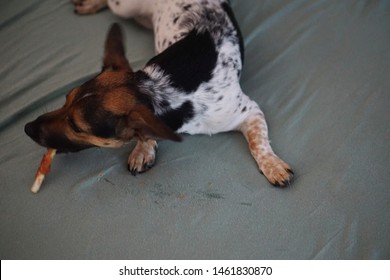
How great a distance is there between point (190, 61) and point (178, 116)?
12.7 inches

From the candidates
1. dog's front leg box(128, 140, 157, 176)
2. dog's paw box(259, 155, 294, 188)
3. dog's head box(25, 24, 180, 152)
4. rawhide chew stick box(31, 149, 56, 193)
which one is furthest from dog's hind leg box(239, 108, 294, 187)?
rawhide chew stick box(31, 149, 56, 193)

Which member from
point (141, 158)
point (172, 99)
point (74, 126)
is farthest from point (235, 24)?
point (74, 126)

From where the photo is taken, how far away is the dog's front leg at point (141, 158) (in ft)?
7.50

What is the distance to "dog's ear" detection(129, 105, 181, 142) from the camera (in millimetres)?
1732

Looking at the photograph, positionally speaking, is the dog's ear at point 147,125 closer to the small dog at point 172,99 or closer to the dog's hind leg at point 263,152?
the small dog at point 172,99

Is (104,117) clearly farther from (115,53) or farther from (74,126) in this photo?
(115,53)

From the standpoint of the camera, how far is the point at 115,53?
214 cm

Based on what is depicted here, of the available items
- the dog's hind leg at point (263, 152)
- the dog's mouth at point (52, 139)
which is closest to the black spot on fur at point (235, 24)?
the dog's hind leg at point (263, 152)

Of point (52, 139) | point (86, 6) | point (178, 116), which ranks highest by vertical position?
point (86, 6)

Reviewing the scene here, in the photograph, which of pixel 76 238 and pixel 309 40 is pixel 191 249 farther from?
pixel 309 40

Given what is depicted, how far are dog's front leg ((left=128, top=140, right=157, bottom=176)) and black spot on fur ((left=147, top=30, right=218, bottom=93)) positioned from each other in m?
0.43
